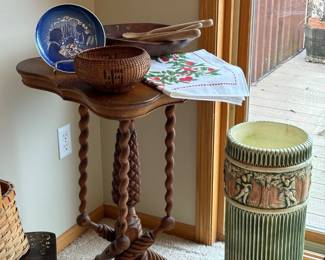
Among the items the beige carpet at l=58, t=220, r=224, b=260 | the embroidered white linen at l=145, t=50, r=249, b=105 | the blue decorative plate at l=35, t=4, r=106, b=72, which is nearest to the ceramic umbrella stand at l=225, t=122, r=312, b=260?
the embroidered white linen at l=145, t=50, r=249, b=105

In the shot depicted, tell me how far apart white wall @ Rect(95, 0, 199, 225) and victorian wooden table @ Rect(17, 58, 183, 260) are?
1.02ft

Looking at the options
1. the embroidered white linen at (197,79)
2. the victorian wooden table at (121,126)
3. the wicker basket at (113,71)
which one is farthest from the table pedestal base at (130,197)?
the wicker basket at (113,71)

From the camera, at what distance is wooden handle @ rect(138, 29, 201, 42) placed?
1632mm

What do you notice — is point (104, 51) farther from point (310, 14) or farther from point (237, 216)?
point (310, 14)

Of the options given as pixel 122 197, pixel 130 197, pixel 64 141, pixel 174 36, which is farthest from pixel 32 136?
pixel 174 36

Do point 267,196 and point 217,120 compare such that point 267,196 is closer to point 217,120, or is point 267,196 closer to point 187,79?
point 187,79

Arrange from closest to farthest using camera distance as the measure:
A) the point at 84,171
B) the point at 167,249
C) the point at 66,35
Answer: the point at 66,35 < the point at 84,171 < the point at 167,249

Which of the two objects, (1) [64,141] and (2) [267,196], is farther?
(1) [64,141]

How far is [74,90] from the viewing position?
57.8 inches

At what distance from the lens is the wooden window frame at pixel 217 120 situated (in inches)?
74.7

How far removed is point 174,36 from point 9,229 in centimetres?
Answer: 73

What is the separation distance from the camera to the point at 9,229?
147cm

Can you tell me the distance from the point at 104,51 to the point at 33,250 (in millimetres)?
621

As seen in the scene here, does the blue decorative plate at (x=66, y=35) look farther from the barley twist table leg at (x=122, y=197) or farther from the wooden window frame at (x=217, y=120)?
the wooden window frame at (x=217, y=120)
